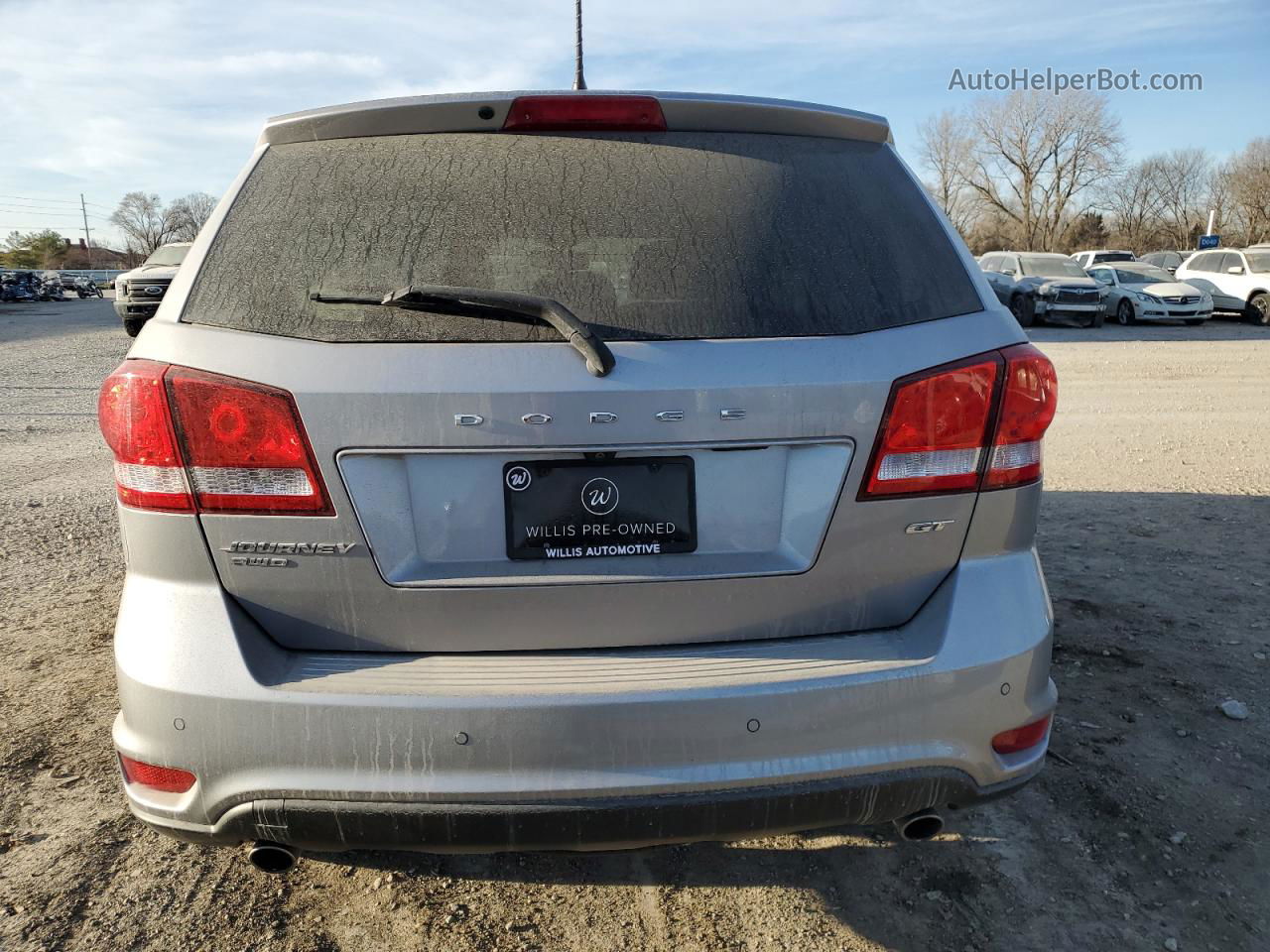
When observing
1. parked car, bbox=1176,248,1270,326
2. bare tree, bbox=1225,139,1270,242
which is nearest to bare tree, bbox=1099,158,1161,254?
bare tree, bbox=1225,139,1270,242

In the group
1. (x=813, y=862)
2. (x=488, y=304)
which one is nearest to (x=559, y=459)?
(x=488, y=304)

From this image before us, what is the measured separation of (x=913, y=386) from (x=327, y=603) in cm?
125

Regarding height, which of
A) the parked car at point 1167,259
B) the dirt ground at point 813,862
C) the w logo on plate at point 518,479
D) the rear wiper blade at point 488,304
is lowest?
the parked car at point 1167,259

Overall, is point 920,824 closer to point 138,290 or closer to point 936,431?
point 936,431

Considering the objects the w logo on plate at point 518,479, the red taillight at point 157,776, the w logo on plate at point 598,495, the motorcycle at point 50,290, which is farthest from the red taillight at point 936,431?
the motorcycle at point 50,290

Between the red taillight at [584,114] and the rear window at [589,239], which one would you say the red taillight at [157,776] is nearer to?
the rear window at [589,239]

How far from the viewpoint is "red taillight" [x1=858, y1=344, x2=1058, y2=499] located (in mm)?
1949

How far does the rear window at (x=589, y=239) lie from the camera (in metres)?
1.94

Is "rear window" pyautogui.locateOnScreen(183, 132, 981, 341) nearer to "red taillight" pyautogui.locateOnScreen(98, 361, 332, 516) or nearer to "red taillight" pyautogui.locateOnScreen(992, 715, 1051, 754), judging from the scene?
"red taillight" pyautogui.locateOnScreen(98, 361, 332, 516)

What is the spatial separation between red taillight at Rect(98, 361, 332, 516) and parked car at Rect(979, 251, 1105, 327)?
22191 mm

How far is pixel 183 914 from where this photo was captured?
8.00ft

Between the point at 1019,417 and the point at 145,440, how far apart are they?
1.79 m

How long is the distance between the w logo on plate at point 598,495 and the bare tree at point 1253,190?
75.2m

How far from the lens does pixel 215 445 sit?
6.17 ft
